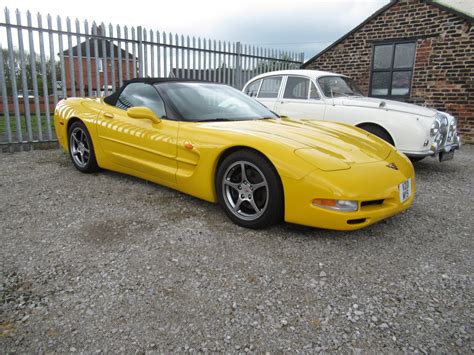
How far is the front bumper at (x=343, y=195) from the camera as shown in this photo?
8.07 feet

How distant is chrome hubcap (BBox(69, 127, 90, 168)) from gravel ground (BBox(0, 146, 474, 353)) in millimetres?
980

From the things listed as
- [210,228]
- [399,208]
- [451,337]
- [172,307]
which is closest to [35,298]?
[172,307]

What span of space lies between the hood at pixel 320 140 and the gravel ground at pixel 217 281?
1.99 ft

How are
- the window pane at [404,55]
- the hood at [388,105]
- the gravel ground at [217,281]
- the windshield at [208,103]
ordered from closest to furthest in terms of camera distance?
the gravel ground at [217,281] → the windshield at [208,103] → the hood at [388,105] → the window pane at [404,55]

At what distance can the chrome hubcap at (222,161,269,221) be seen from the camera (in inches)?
109

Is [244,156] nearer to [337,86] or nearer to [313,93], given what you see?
[313,93]

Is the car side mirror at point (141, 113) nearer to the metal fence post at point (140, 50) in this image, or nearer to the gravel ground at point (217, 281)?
the gravel ground at point (217, 281)

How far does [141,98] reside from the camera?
3736 millimetres

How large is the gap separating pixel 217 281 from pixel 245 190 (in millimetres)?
Answer: 905

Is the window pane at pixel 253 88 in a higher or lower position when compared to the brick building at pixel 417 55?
lower

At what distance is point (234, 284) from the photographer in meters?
2.08

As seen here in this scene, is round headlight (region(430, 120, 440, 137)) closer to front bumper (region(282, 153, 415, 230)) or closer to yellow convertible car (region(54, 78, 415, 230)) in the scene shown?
yellow convertible car (region(54, 78, 415, 230))

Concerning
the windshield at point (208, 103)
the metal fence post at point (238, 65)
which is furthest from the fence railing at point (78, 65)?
the windshield at point (208, 103)

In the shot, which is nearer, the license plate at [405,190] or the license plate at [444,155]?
the license plate at [405,190]
